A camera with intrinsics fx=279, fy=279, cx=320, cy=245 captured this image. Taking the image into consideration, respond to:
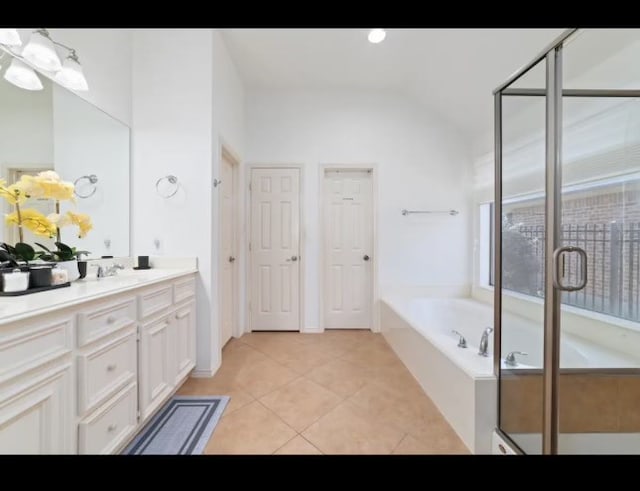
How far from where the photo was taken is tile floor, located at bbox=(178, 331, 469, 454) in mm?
1453

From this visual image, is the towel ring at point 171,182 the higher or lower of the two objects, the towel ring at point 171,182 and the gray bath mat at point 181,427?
the higher

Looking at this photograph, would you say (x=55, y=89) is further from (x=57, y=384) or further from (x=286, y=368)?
Result: (x=286, y=368)

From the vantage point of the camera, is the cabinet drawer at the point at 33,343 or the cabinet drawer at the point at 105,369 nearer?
the cabinet drawer at the point at 33,343

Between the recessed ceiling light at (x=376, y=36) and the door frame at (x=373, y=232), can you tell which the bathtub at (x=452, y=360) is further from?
the recessed ceiling light at (x=376, y=36)

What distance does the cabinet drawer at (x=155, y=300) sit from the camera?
4.83 ft

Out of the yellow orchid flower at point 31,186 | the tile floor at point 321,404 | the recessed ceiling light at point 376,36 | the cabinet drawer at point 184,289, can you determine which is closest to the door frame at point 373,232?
the tile floor at point 321,404

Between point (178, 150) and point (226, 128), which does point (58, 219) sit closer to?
point (178, 150)

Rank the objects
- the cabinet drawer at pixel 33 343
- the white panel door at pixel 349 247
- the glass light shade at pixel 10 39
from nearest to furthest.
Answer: the cabinet drawer at pixel 33 343, the glass light shade at pixel 10 39, the white panel door at pixel 349 247

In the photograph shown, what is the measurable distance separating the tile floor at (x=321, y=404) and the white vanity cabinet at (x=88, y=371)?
0.44 meters

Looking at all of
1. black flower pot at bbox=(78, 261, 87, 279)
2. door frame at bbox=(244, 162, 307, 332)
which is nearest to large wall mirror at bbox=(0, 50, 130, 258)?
black flower pot at bbox=(78, 261, 87, 279)

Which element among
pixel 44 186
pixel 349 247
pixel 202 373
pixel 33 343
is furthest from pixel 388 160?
pixel 33 343

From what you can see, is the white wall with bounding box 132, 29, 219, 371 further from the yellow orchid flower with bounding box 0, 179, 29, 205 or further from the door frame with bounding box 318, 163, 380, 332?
the door frame with bounding box 318, 163, 380, 332

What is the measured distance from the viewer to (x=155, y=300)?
1.59 metres

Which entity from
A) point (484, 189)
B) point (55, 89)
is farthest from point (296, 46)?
point (484, 189)
